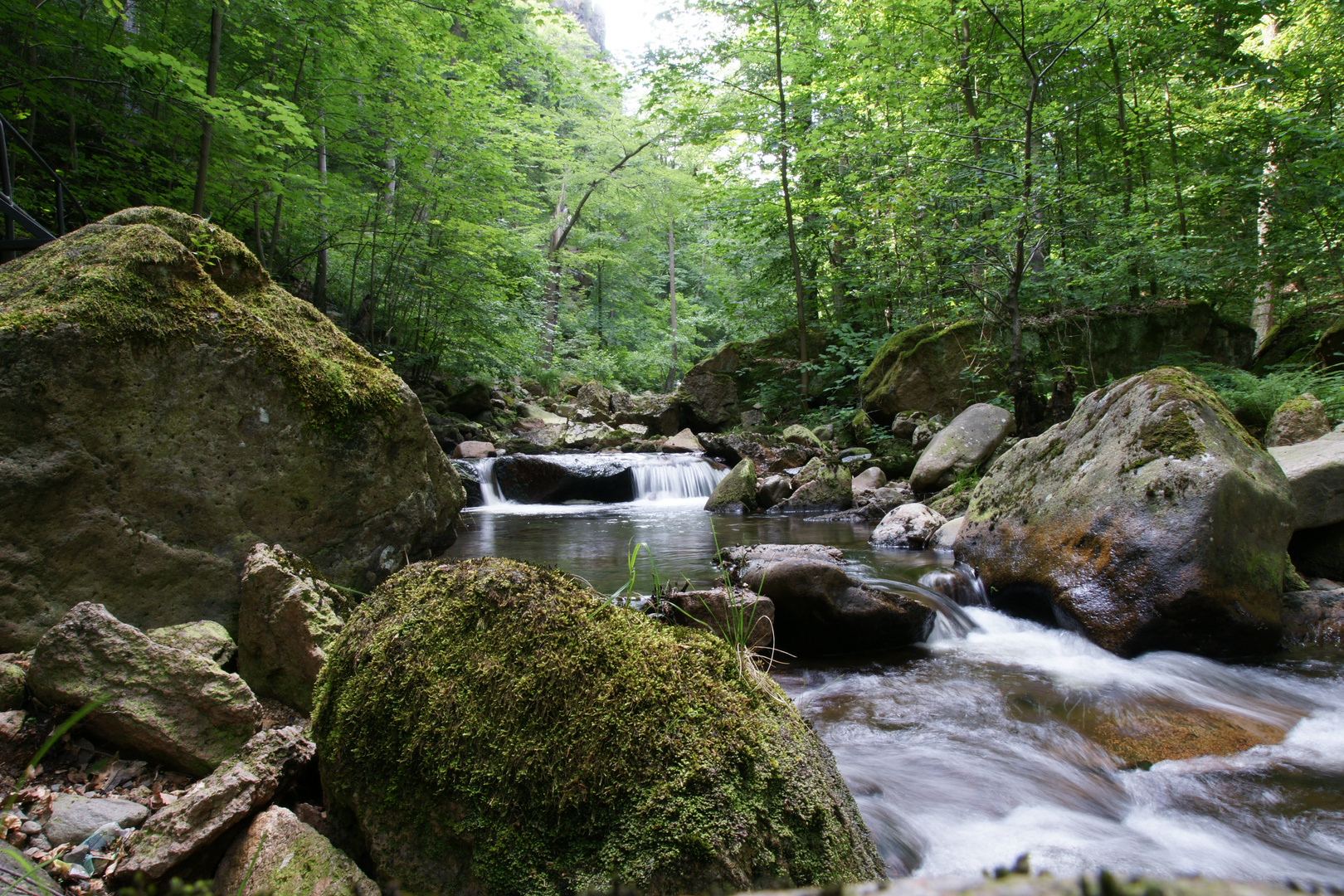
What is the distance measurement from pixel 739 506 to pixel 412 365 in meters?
9.10

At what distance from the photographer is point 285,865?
1739 millimetres

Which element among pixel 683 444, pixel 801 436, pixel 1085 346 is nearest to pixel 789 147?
pixel 801 436

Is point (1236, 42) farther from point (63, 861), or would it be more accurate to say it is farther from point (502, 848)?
point (63, 861)

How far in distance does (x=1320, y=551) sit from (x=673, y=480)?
397 inches

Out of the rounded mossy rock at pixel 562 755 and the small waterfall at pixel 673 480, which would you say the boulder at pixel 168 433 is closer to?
the rounded mossy rock at pixel 562 755

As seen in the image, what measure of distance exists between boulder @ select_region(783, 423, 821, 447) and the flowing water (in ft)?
26.7

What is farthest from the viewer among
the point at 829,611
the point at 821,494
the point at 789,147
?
the point at 789,147

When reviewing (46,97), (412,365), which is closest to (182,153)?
(46,97)

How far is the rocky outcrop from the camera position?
1153cm

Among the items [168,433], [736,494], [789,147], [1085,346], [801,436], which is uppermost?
[789,147]

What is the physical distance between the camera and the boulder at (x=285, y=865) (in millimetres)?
1700

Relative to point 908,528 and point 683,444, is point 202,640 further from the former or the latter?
point 683,444

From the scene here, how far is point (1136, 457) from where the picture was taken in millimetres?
4738

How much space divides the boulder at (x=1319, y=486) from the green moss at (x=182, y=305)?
7.37 meters
